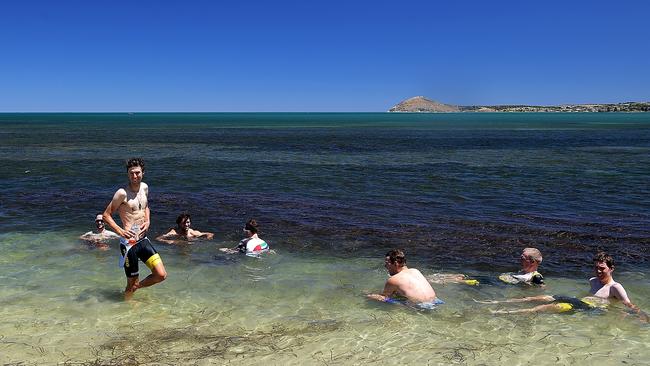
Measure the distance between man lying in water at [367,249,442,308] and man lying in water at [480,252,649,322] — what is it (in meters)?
1.24

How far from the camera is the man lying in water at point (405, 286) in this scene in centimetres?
967

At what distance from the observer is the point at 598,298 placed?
9.94 metres

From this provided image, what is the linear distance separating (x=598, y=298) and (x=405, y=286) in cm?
357

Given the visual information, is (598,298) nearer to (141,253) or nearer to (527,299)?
(527,299)

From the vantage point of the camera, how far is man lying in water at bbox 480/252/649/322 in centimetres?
958

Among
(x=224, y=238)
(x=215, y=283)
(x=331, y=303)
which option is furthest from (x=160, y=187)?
(x=331, y=303)

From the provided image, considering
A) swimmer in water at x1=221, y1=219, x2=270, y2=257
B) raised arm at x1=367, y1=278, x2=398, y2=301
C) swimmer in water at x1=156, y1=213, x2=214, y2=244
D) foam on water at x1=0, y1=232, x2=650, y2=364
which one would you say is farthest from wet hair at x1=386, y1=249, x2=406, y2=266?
swimmer in water at x1=156, y1=213, x2=214, y2=244

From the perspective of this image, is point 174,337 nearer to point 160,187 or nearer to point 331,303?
point 331,303

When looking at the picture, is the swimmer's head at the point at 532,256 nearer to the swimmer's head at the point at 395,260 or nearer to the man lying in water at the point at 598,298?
the man lying in water at the point at 598,298

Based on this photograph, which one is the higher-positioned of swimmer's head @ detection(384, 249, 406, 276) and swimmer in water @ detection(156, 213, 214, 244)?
swimmer's head @ detection(384, 249, 406, 276)

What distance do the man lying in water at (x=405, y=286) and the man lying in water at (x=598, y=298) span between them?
124 centimetres

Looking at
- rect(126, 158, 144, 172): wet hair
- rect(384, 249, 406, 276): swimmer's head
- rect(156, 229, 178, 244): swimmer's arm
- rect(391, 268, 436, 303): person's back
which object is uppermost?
rect(126, 158, 144, 172): wet hair

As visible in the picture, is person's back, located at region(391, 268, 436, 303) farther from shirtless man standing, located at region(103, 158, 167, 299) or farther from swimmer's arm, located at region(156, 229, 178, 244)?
swimmer's arm, located at region(156, 229, 178, 244)

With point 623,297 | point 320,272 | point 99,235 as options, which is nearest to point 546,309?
point 623,297
